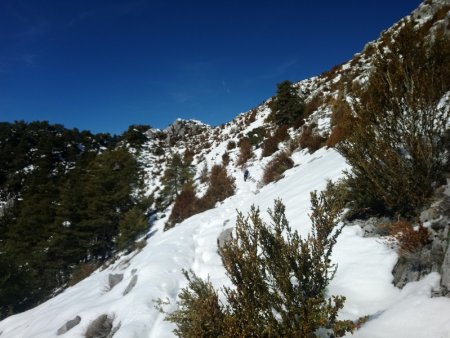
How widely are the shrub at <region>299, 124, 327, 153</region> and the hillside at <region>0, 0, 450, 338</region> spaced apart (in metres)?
0.07

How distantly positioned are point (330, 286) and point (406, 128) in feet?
9.21

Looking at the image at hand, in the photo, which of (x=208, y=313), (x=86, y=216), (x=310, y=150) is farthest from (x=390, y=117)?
(x=86, y=216)

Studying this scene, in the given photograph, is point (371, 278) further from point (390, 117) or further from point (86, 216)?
point (86, 216)

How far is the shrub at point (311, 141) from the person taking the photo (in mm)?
12404

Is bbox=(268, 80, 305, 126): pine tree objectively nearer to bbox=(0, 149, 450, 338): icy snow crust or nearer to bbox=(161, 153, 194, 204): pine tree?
bbox=(0, 149, 450, 338): icy snow crust

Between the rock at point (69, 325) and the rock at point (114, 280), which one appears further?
the rock at point (114, 280)

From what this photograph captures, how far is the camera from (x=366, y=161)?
15.8 ft

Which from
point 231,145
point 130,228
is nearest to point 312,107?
point 231,145

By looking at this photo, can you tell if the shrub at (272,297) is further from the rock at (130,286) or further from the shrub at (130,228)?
the shrub at (130,228)

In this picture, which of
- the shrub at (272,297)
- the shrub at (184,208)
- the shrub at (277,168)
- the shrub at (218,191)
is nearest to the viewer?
the shrub at (272,297)

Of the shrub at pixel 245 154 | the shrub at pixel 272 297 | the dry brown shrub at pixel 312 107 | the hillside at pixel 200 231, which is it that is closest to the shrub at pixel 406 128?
the hillside at pixel 200 231

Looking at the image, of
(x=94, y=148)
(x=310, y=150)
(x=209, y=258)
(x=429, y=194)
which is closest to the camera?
(x=429, y=194)

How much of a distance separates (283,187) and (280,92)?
10521mm

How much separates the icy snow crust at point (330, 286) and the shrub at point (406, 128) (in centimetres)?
96
